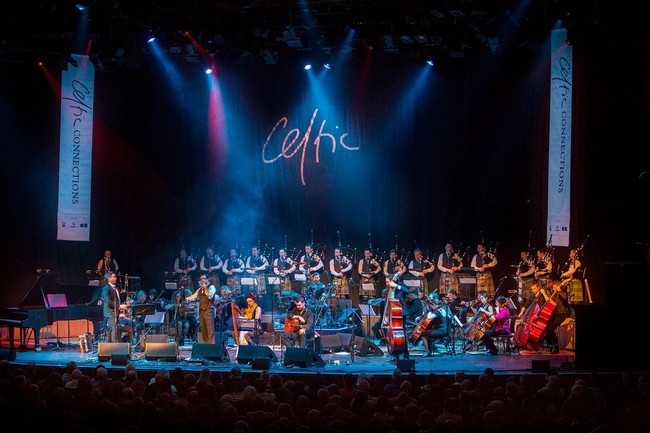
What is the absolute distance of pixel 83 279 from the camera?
22656mm

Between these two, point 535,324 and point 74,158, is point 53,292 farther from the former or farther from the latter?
point 535,324

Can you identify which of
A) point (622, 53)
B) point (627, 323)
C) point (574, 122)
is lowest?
point (627, 323)

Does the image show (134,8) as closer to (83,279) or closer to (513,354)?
(83,279)

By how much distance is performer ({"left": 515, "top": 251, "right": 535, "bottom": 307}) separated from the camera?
62.8ft

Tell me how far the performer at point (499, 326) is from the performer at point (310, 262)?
242 inches

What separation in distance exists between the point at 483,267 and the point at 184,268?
878cm

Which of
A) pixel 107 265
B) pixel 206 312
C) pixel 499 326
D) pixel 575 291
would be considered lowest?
pixel 499 326

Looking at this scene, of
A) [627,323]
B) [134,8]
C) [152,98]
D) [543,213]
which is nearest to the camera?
[627,323]

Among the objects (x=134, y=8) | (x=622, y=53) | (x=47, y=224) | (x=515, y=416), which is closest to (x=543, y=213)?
(x=622, y=53)

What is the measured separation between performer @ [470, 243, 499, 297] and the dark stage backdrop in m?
0.85

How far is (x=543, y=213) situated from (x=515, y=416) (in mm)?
13094

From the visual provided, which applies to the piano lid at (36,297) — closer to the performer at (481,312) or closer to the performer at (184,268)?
the performer at (184,268)

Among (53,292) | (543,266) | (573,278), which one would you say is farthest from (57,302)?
(573,278)

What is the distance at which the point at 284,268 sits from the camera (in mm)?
21734
